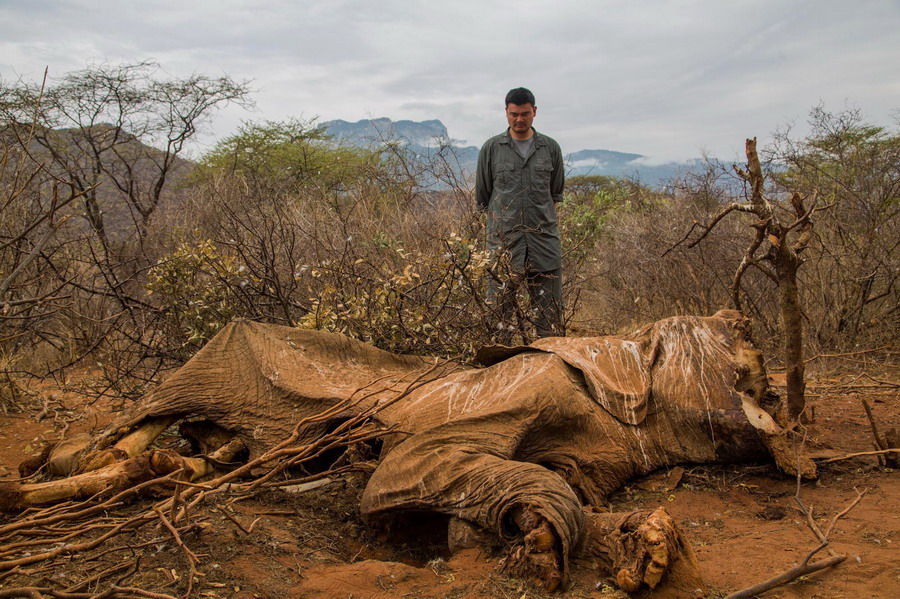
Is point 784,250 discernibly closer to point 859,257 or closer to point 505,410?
point 505,410

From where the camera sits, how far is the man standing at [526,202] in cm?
586

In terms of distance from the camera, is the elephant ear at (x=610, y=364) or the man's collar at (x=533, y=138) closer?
the elephant ear at (x=610, y=364)

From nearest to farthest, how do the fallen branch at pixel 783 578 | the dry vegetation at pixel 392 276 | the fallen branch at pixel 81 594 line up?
1. the fallen branch at pixel 81 594
2. the fallen branch at pixel 783 578
3. the dry vegetation at pixel 392 276

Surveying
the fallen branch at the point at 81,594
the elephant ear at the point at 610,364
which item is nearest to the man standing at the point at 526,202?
the elephant ear at the point at 610,364

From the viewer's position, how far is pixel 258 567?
294 cm

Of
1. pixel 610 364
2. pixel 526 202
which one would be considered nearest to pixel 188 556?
pixel 610 364

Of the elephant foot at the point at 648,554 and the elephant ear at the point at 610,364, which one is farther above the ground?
the elephant ear at the point at 610,364

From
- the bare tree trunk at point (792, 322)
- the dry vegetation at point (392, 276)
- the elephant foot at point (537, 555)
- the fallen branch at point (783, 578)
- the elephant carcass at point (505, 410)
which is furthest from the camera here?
the dry vegetation at point (392, 276)

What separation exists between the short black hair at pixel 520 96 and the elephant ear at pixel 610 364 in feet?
8.25

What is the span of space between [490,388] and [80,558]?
1.95m

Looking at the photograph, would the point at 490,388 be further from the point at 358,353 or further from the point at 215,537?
the point at 215,537

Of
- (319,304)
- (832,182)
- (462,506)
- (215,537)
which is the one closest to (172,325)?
(319,304)

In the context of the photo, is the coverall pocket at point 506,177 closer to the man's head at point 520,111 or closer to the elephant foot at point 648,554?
the man's head at point 520,111

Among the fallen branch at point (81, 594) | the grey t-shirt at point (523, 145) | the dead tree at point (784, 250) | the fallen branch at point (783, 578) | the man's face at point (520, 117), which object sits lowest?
the fallen branch at point (783, 578)
